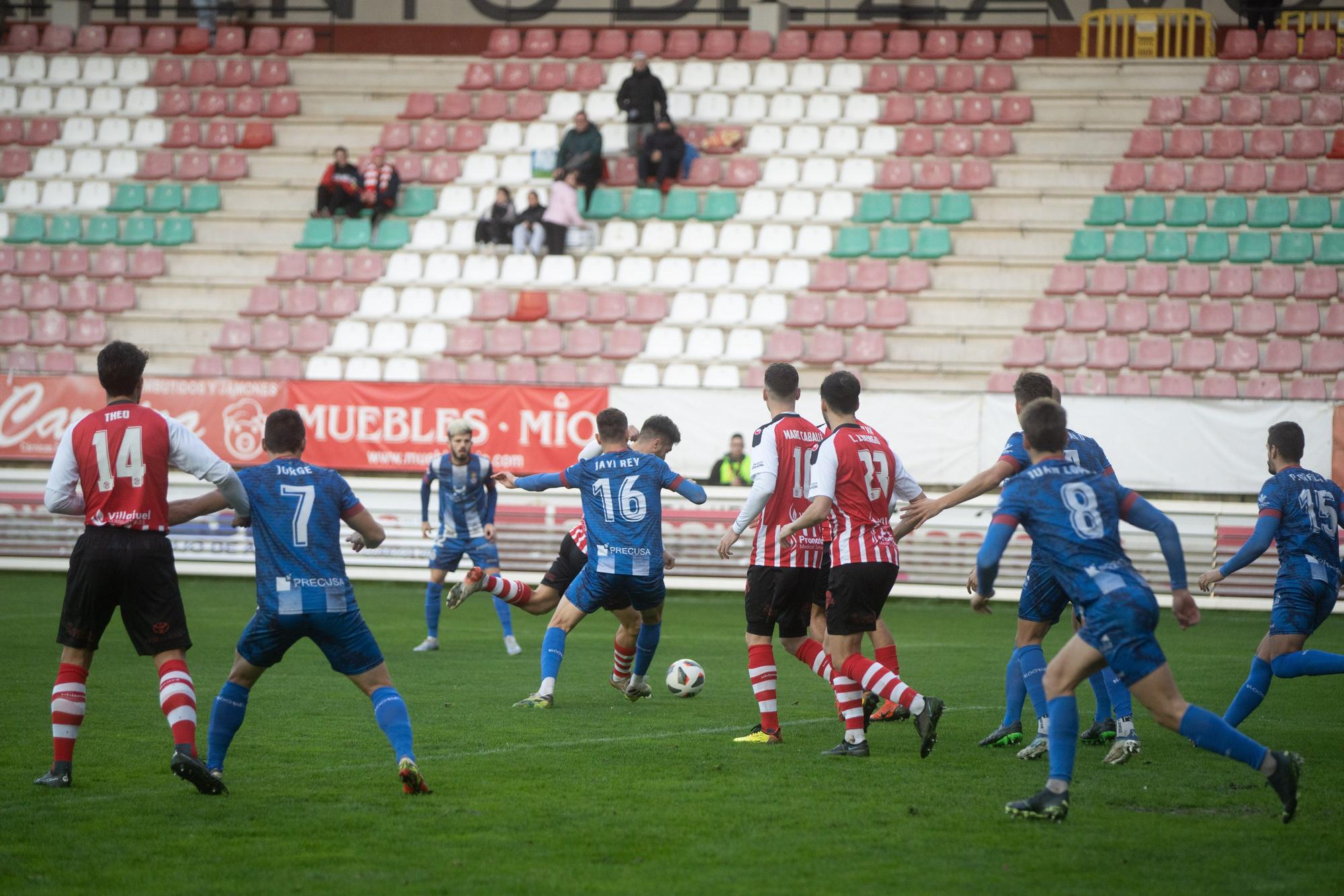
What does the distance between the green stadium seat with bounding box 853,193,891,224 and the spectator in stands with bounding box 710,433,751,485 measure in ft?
22.7

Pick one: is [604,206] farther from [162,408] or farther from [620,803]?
[620,803]

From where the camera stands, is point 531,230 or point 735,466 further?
point 531,230

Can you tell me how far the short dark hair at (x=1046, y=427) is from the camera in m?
6.45

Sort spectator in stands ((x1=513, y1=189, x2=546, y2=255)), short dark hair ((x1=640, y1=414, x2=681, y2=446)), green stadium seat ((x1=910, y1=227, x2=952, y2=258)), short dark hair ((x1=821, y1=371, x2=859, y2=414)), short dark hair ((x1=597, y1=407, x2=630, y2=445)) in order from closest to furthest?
short dark hair ((x1=821, y1=371, x2=859, y2=414)), short dark hair ((x1=597, y1=407, x2=630, y2=445)), short dark hair ((x1=640, y1=414, x2=681, y2=446)), green stadium seat ((x1=910, y1=227, x2=952, y2=258)), spectator in stands ((x1=513, y1=189, x2=546, y2=255))

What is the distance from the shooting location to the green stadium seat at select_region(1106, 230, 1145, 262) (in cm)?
2309

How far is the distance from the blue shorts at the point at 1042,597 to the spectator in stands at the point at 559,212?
1719cm

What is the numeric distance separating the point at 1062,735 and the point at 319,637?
11.1ft

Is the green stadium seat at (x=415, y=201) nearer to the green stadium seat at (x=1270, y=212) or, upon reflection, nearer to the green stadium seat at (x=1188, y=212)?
the green stadium seat at (x=1188, y=212)

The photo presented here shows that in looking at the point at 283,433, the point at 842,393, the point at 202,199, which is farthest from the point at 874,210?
the point at 283,433

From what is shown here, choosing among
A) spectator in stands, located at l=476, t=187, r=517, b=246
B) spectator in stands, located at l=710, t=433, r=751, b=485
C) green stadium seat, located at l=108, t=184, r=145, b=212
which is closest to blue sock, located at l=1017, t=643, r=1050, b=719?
spectator in stands, located at l=710, t=433, r=751, b=485

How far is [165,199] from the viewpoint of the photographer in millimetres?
26938

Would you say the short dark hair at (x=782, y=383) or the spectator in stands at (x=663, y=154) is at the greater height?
the spectator in stands at (x=663, y=154)

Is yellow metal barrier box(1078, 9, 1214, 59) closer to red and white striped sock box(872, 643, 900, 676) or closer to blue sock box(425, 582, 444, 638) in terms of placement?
blue sock box(425, 582, 444, 638)

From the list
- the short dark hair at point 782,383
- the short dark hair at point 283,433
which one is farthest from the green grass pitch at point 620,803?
the short dark hair at point 782,383
